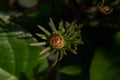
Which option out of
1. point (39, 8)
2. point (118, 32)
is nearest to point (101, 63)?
point (118, 32)

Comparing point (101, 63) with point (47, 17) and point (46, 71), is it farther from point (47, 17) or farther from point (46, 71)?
point (47, 17)

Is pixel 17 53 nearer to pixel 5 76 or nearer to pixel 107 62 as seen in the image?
pixel 5 76

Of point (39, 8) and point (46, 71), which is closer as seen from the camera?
point (46, 71)

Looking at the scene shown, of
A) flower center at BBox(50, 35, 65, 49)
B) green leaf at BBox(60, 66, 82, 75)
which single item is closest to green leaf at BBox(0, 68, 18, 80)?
green leaf at BBox(60, 66, 82, 75)

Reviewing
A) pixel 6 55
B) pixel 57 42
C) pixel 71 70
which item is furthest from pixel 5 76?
pixel 57 42

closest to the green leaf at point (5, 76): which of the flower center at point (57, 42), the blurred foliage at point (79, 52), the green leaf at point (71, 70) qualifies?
the blurred foliage at point (79, 52)
